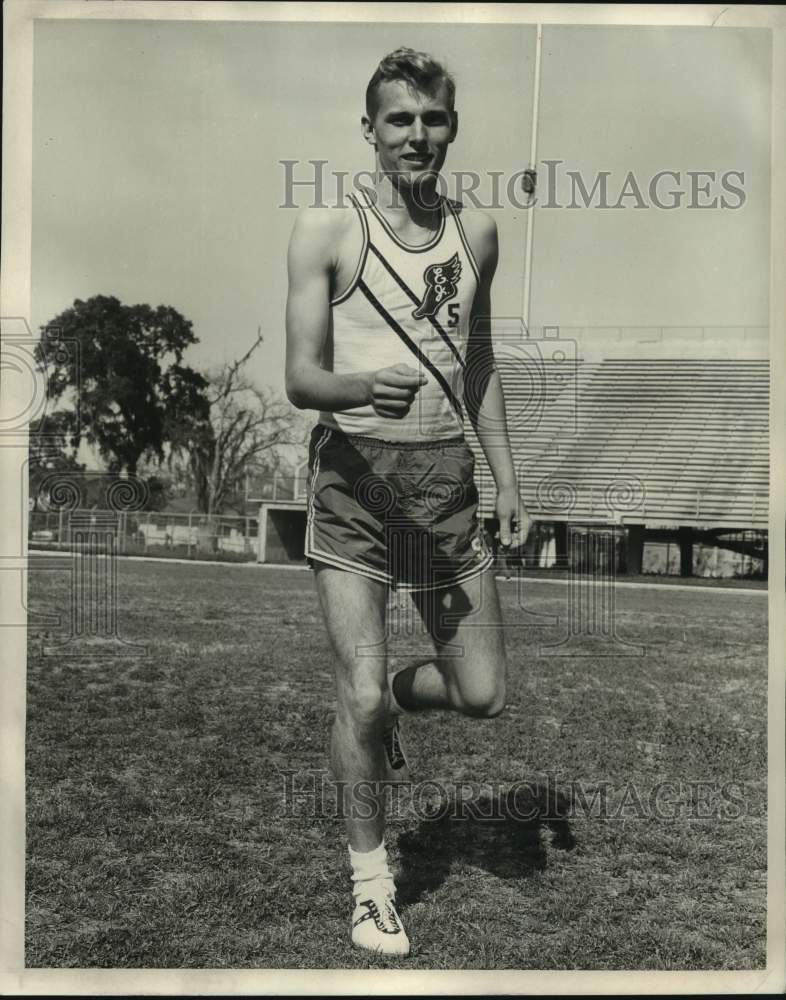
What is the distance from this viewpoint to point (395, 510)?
335 cm

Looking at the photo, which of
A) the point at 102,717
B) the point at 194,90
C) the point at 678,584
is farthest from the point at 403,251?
the point at 678,584

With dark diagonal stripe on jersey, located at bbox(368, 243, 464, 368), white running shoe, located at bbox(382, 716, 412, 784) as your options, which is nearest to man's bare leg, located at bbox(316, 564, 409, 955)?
white running shoe, located at bbox(382, 716, 412, 784)

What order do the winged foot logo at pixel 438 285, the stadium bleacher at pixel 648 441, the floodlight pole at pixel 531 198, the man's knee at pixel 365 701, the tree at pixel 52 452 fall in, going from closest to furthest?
the man's knee at pixel 365 701 → the winged foot logo at pixel 438 285 → the floodlight pole at pixel 531 198 → the tree at pixel 52 452 → the stadium bleacher at pixel 648 441

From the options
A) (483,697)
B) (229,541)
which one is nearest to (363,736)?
(483,697)

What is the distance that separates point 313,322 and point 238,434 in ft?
8.56

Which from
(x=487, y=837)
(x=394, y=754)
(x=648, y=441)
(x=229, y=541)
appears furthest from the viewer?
(x=229, y=541)

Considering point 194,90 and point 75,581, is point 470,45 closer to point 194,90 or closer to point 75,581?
point 194,90

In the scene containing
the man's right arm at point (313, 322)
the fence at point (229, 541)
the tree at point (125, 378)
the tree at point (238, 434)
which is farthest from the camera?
the fence at point (229, 541)

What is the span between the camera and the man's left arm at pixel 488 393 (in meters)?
3.53

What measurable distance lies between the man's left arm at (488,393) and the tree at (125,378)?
1.44 m

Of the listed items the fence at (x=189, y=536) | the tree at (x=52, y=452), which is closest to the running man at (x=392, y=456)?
the tree at (x=52, y=452)

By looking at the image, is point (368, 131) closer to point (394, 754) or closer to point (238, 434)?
point (394, 754)

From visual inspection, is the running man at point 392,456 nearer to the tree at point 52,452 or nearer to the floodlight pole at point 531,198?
the floodlight pole at point 531,198

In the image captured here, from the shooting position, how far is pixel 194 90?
12.6 ft
